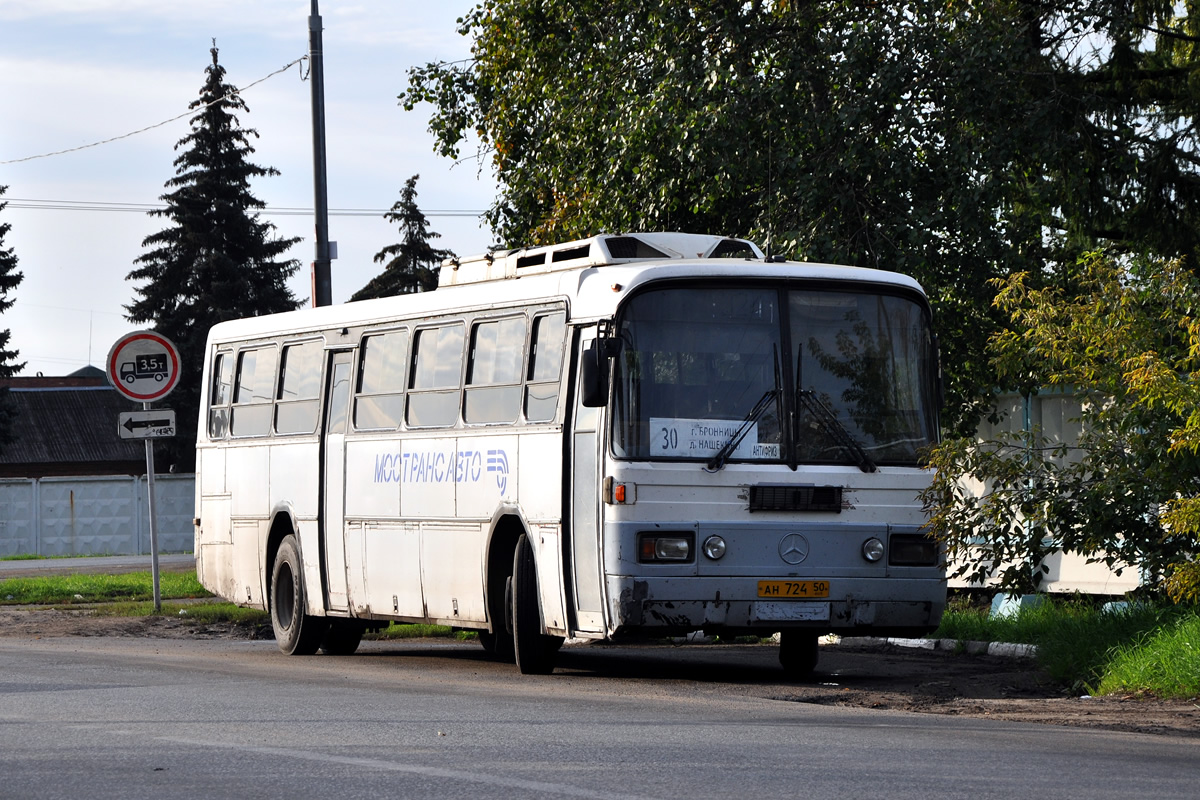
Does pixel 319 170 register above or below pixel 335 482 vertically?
above

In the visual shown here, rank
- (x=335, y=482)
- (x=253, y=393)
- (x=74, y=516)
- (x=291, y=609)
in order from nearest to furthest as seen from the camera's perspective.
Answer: (x=335, y=482) < (x=291, y=609) < (x=253, y=393) < (x=74, y=516)

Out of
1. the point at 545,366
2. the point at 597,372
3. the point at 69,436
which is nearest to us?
the point at 597,372

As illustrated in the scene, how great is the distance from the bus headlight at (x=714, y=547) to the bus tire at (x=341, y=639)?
5.40m

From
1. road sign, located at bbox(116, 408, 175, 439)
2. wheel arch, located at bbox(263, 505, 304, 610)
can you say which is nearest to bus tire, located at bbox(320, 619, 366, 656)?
wheel arch, located at bbox(263, 505, 304, 610)

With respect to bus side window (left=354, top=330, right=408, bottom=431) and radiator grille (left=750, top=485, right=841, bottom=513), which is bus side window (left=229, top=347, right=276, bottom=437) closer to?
bus side window (left=354, top=330, right=408, bottom=431)

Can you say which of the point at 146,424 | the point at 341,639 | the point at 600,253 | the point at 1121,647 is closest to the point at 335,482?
the point at 341,639

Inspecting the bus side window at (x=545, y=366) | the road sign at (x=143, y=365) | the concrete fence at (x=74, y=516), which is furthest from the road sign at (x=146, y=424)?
the concrete fence at (x=74, y=516)

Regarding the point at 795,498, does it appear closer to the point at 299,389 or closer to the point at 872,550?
the point at 872,550

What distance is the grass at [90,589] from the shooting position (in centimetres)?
2362

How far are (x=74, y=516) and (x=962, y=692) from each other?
3464cm

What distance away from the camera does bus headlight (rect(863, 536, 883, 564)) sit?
13.1 metres

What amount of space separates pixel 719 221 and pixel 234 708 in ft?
37.3

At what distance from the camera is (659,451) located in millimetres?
12711

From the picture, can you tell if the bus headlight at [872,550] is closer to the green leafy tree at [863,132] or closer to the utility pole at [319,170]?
the green leafy tree at [863,132]
